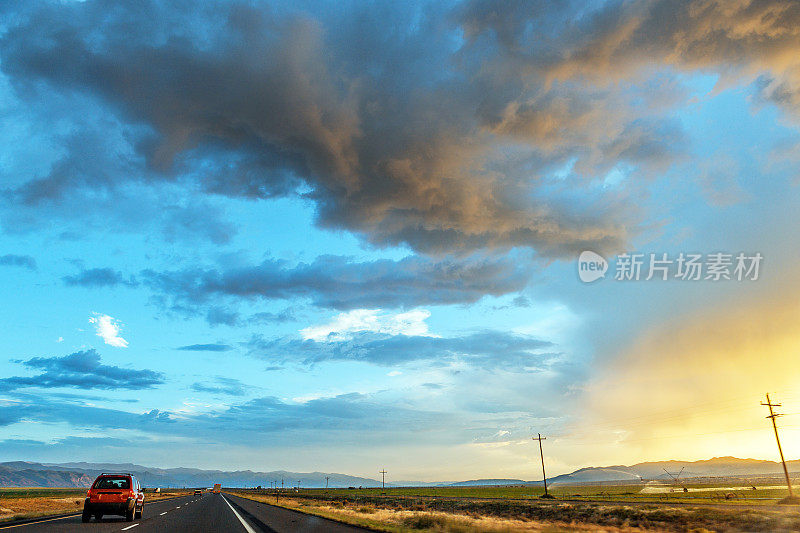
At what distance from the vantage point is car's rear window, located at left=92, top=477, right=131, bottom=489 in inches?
1062

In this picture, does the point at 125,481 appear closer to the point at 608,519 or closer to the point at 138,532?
the point at 138,532

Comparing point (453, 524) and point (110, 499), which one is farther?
point (453, 524)

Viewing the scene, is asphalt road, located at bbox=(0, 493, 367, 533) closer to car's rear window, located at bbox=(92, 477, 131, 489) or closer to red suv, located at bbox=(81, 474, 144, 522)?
red suv, located at bbox=(81, 474, 144, 522)

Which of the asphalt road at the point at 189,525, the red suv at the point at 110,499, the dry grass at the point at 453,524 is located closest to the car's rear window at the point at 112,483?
the red suv at the point at 110,499

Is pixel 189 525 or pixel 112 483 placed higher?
pixel 112 483

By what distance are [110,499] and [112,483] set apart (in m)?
1.66

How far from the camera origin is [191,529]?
70.3ft

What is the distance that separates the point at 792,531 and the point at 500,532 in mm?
19389

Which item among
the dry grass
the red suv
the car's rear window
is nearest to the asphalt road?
the red suv

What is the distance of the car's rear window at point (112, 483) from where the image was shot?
27.0 m

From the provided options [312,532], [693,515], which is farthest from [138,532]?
[693,515]

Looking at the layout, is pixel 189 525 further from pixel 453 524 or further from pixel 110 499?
pixel 453 524

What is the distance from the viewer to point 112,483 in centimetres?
2761

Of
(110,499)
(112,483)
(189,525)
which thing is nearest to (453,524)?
(189,525)
